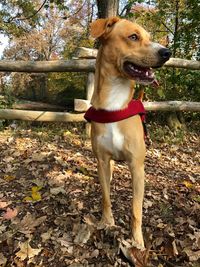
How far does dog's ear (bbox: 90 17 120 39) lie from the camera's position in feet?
10.4

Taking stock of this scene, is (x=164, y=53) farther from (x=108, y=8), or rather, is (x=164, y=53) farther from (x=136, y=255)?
(x=108, y=8)

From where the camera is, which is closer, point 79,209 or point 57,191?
point 79,209

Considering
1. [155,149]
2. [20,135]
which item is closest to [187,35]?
[155,149]

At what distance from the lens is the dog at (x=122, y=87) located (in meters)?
3.12

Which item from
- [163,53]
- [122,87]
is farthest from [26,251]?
[163,53]

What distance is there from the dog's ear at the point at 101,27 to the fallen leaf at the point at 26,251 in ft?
6.38

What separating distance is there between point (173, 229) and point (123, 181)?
1.25m

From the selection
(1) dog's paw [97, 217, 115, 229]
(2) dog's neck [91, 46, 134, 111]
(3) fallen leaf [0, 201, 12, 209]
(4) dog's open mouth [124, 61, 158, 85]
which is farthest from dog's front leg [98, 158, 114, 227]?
(3) fallen leaf [0, 201, 12, 209]

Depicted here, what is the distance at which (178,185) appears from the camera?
4766 millimetres

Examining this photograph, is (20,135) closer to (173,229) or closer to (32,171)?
(32,171)

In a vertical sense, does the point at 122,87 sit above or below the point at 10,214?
above

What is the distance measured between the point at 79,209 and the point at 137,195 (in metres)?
0.85

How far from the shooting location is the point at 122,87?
331cm

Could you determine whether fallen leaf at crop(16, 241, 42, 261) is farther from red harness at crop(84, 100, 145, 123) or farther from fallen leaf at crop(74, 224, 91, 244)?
red harness at crop(84, 100, 145, 123)
